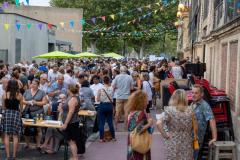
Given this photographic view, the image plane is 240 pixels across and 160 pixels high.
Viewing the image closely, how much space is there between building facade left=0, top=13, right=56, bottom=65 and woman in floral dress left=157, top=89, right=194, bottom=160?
23.0 metres

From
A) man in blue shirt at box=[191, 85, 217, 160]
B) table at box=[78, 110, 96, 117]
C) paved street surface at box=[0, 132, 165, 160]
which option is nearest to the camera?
man in blue shirt at box=[191, 85, 217, 160]

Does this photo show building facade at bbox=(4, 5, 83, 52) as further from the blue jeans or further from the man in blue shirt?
the man in blue shirt

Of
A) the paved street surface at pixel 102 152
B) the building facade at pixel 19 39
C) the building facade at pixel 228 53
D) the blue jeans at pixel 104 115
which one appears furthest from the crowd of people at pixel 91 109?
the building facade at pixel 19 39

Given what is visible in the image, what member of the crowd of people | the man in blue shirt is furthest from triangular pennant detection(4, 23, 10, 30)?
the man in blue shirt

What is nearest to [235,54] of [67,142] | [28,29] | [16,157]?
[67,142]

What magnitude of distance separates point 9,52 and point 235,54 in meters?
19.8

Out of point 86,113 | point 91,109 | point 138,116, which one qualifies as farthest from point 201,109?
point 91,109

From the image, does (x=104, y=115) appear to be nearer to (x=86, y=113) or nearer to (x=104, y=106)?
(x=104, y=106)

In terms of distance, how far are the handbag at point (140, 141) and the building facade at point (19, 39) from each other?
74.5 feet

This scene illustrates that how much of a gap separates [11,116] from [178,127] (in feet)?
12.8

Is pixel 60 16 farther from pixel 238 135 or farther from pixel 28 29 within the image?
pixel 238 135

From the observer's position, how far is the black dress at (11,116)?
969 centimetres

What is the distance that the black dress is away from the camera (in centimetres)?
969

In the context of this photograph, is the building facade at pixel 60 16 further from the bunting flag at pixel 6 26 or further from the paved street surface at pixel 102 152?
the paved street surface at pixel 102 152
